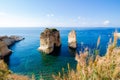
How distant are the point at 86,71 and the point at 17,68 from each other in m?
35.9

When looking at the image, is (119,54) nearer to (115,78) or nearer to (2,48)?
(115,78)

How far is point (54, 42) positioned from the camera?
6122cm

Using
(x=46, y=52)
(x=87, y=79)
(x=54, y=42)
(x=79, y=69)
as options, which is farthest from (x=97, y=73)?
(x=54, y=42)

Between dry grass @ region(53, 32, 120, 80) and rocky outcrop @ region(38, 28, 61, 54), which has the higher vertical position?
dry grass @ region(53, 32, 120, 80)

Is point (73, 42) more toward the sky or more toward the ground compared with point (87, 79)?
more toward the ground

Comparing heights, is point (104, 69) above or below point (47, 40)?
above

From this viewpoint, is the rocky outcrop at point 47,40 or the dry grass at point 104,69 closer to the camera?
the dry grass at point 104,69

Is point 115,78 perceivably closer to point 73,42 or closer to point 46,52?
point 46,52

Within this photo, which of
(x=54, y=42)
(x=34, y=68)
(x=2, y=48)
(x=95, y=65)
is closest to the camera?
(x=95, y=65)

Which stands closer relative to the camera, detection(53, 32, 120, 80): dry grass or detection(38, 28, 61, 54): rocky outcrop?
detection(53, 32, 120, 80): dry grass

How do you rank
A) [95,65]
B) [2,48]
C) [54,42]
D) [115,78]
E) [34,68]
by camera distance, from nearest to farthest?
[115,78] < [95,65] < [34,68] < [2,48] < [54,42]

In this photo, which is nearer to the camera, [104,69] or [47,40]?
[104,69]

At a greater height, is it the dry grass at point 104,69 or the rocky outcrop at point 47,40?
the dry grass at point 104,69

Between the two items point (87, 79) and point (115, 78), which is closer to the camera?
point (115, 78)
